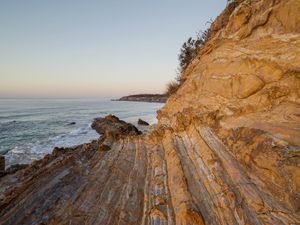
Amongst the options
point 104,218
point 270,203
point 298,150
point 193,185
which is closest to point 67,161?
point 104,218

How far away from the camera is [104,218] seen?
3.67m

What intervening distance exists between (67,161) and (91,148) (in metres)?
1.23

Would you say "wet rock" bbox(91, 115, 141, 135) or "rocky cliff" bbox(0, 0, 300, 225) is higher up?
"rocky cliff" bbox(0, 0, 300, 225)

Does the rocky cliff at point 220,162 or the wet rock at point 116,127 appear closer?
the rocky cliff at point 220,162

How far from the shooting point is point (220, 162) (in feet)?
13.5

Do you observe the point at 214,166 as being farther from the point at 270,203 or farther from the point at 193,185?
the point at 270,203

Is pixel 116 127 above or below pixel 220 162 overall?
below

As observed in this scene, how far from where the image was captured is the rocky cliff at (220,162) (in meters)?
3.15

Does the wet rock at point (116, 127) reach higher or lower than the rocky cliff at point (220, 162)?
lower

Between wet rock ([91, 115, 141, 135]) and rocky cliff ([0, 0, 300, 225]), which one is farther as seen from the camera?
wet rock ([91, 115, 141, 135])

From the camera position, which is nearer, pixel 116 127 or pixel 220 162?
pixel 220 162

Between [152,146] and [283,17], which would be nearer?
[283,17]

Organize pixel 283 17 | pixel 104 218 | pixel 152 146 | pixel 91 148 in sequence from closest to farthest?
pixel 104 218, pixel 283 17, pixel 152 146, pixel 91 148

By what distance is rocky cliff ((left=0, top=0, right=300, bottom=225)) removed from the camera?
315cm
